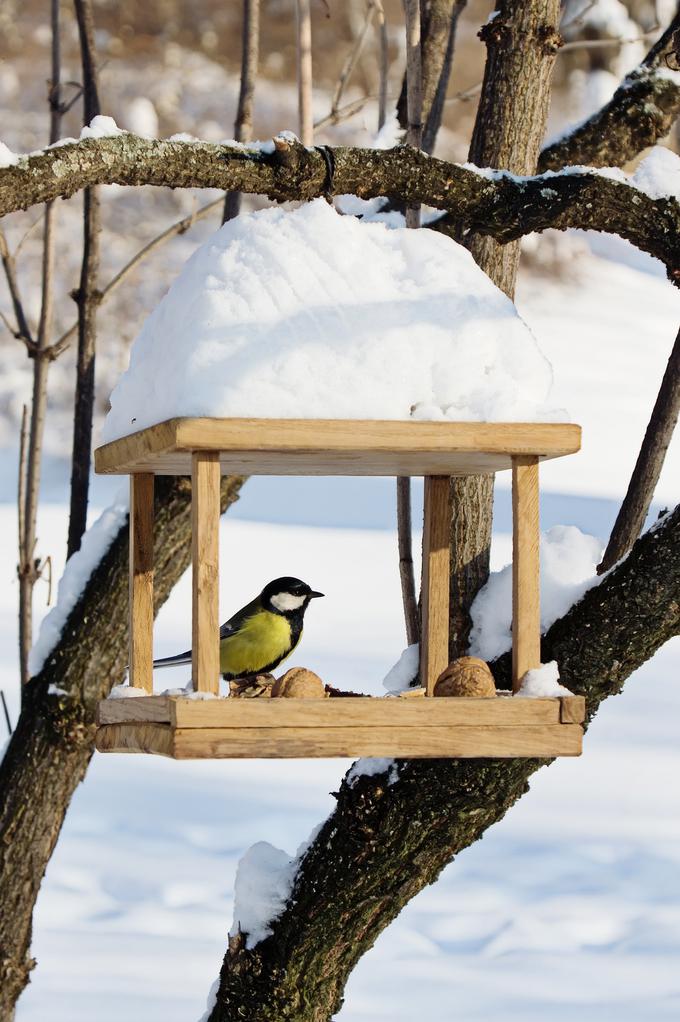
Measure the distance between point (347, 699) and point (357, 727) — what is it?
0.04m

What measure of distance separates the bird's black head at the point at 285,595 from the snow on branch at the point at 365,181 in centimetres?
66

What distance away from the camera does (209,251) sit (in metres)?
1.96

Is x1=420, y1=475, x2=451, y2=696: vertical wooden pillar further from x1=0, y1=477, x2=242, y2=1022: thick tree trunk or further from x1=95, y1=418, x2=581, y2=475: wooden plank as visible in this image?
x1=0, y1=477, x2=242, y2=1022: thick tree trunk

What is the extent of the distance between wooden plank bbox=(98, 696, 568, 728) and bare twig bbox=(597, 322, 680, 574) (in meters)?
0.98

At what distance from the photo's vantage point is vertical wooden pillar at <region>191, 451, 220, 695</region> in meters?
1.77

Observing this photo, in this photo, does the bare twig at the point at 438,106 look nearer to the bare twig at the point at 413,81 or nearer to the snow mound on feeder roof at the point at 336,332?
the bare twig at the point at 413,81

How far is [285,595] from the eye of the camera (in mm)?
2172

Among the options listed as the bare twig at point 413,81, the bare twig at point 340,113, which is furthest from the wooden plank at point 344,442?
the bare twig at point 340,113

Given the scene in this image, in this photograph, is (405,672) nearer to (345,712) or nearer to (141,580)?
(141,580)

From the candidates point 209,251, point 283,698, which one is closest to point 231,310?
point 209,251

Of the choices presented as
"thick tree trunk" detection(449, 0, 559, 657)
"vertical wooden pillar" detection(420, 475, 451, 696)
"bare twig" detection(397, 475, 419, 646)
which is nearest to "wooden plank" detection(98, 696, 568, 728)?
"vertical wooden pillar" detection(420, 475, 451, 696)

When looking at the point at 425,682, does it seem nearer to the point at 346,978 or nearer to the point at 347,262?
the point at 346,978

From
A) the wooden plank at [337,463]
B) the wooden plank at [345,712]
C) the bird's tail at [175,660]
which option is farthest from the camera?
the bird's tail at [175,660]

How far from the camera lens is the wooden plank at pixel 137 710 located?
1.72 meters
